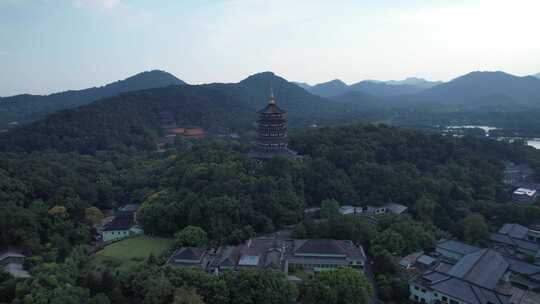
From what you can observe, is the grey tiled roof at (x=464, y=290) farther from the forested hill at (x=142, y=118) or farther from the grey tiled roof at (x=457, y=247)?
the forested hill at (x=142, y=118)

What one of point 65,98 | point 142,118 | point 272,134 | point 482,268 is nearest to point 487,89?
point 142,118

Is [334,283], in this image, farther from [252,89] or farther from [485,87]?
[485,87]

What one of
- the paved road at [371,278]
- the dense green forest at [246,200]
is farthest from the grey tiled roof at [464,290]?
the paved road at [371,278]

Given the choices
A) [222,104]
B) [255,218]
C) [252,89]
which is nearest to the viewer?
[255,218]

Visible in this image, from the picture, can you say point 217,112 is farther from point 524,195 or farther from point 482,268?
point 482,268

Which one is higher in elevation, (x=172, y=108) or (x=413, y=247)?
(x=172, y=108)

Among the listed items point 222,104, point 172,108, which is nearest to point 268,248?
point 172,108
